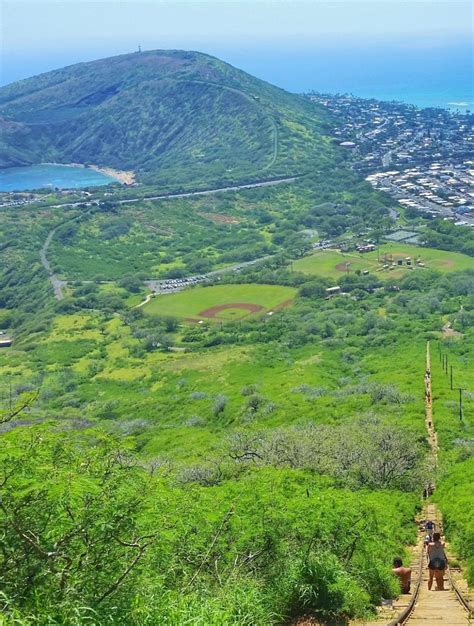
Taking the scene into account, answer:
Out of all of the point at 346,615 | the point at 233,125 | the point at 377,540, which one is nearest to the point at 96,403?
the point at 377,540

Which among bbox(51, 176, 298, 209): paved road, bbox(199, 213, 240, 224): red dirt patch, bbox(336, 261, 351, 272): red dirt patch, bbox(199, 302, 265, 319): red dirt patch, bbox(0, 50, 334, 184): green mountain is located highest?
bbox(0, 50, 334, 184): green mountain

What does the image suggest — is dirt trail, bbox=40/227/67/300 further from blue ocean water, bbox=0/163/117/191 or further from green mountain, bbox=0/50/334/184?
blue ocean water, bbox=0/163/117/191

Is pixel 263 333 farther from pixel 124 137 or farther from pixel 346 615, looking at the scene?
pixel 124 137

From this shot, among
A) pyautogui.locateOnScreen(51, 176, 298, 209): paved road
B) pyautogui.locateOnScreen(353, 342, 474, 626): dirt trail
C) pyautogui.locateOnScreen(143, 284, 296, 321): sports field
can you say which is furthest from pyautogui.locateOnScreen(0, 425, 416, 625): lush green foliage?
pyautogui.locateOnScreen(51, 176, 298, 209): paved road

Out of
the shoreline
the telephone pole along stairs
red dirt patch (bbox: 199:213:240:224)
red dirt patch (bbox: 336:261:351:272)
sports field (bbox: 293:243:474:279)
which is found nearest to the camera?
the telephone pole along stairs

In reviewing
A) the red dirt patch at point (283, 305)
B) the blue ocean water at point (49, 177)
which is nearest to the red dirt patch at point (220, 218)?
the blue ocean water at point (49, 177)

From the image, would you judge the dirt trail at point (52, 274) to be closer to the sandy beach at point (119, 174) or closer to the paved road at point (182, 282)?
the paved road at point (182, 282)

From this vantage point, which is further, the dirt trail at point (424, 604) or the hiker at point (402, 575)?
the hiker at point (402, 575)
